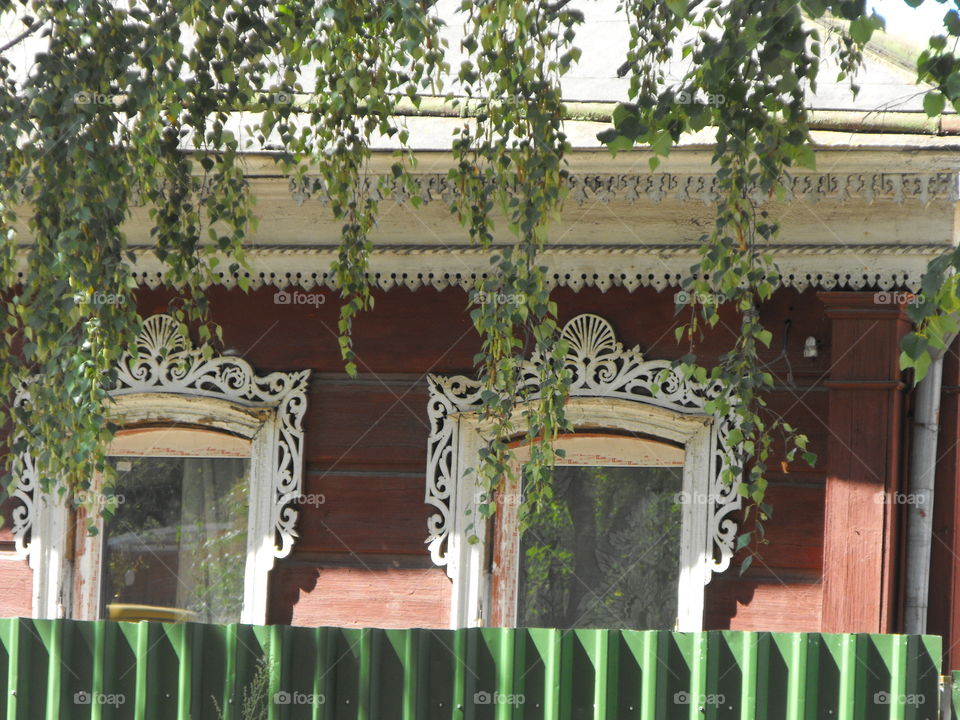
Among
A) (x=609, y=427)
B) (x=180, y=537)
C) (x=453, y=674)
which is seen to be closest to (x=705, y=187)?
(x=609, y=427)

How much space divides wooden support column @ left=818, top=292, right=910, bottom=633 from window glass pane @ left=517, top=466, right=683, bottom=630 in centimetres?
69

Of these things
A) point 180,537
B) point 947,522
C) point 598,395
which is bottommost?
point 180,537

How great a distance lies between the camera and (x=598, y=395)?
5.00 m

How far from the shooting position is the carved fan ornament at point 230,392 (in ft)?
17.0

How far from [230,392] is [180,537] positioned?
0.68 meters

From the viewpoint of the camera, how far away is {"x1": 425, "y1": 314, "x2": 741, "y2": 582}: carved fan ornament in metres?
4.89

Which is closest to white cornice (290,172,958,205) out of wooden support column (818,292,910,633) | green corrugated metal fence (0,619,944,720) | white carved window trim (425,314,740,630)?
wooden support column (818,292,910,633)

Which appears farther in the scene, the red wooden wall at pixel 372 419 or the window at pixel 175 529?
the window at pixel 175 529

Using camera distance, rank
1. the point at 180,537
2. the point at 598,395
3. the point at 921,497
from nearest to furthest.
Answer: the point at 921,497 < the point at 598,395 < the point at 180,537

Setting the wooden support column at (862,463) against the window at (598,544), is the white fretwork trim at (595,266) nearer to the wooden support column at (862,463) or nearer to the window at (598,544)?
the wooden support column at (862,463)

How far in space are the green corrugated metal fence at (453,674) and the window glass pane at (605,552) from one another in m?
1.25

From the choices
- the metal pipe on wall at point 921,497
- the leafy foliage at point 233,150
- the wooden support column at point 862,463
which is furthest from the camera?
the metal pipe on wall at point 921,497

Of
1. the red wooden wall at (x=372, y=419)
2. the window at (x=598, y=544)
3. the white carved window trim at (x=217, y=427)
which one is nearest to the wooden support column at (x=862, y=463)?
the red wooden wall at (x=372, y=419)

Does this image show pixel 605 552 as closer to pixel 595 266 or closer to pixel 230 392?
pixel 595 266
